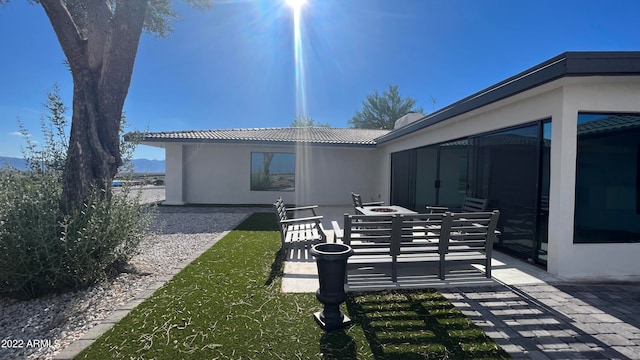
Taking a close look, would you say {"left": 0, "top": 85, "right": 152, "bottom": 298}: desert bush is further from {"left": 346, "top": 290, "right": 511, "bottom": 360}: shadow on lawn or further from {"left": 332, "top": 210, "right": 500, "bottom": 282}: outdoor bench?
{"left": 346, "top": 290, "right": 511, "bottom": 360}: shadow on lawn

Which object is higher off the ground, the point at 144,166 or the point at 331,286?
the point at 144,166

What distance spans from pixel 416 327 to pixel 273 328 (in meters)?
1.40

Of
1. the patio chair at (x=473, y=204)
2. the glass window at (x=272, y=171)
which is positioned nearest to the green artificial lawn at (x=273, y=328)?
the patio chair at (x=473, y=204)

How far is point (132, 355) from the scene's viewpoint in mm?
2301

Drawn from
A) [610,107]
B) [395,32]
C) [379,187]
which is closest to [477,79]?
[395,32]

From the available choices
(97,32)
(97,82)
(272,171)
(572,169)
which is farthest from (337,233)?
(272,171)

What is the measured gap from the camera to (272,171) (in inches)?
513

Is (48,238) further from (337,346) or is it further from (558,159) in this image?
(558,159)

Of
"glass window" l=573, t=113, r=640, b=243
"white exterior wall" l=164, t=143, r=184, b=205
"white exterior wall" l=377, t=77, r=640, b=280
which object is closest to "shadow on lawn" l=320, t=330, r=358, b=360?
"white exterior wall" l=377, t=77, r=640, b=280

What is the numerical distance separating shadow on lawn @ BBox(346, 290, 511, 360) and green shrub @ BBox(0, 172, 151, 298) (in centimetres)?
331

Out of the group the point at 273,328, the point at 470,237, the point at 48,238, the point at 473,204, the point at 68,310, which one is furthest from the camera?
the point at 473,204

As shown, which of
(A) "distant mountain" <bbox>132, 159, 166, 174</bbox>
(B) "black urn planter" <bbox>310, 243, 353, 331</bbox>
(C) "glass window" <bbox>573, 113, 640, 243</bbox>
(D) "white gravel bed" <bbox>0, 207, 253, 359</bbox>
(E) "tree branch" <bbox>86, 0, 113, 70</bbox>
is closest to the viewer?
(D) "white gravel bed" <bbox>0, 207, 253, 359</bbox>

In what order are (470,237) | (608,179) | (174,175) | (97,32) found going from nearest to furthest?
(470,237) → (608,179) → (97,32) → (174,175)

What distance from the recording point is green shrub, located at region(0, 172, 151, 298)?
329 cm
